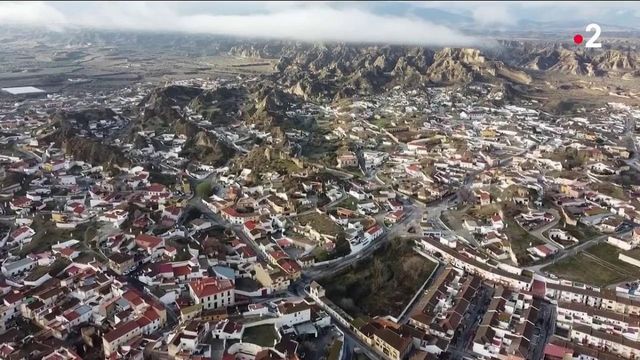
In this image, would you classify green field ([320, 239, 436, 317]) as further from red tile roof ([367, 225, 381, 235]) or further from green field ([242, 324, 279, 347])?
green field ([242, 324, 279, 347])

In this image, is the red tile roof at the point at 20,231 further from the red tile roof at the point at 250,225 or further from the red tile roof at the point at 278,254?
the red tile roof at the point at 278,254

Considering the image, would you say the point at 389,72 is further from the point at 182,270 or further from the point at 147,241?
the point at 182,270

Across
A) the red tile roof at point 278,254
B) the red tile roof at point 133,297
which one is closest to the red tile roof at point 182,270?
the red tile roof at point 133,297

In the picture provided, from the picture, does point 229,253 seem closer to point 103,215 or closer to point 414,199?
point 103,215

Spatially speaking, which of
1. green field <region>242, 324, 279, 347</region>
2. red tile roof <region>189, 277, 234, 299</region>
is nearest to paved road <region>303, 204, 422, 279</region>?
red tile roof <region>189, 277, 234, 299</region>

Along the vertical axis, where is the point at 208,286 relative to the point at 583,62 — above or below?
below

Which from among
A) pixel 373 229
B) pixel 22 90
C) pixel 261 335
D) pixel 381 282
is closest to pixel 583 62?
pixel 373 229

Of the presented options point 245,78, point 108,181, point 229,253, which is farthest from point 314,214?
point 245,78

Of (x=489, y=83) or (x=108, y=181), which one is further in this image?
(x=489, y=83)

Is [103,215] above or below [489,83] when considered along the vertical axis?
below

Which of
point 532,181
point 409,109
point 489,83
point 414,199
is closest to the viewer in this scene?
point 414,199

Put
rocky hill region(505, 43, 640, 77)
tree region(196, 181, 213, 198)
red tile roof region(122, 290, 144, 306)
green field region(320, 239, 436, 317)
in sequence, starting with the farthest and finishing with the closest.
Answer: rocky hill region(505, 43, 640, 77), tree region(196, 181, 213, 198), green field region(320, 239, 436, 317), red tile roof region(122, 290, 144, 306)
